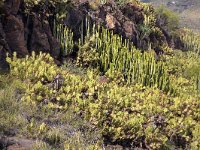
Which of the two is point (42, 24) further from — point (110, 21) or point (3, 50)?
point (110, 21)

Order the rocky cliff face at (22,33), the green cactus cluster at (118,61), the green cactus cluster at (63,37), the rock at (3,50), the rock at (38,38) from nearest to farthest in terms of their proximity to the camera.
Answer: the rock at (3,50) → the rocky cliff face at (22,33) → the rock at (38,38) → the green cactus cluster at (63,37) → the green cactus cluster at (118,61)

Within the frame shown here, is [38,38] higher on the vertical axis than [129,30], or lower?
higher

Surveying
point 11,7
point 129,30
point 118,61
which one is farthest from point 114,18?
point 11,7

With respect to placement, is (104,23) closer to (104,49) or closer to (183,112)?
(104,49)

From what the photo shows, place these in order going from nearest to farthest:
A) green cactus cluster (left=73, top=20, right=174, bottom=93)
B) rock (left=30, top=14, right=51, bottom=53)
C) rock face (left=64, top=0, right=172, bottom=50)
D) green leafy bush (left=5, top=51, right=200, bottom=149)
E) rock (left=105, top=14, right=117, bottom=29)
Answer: green leafy bush (left=5, top=51, right=200, bottom=149) → rock (left=30, top=14, right=51, bottom=53) → green cactus cluster (left=73, top=20, right=174, bottom=93) → rock face (left=64, top=0, right=172, bottom=50) → rock (left=105, top=14, right=117, bottom=29)

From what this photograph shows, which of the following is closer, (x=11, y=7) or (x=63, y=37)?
(x=11, y=7)

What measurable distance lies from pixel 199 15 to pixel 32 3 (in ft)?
500

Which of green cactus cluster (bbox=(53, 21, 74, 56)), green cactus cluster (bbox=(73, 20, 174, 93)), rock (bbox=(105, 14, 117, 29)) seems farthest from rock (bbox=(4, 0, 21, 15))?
rock (bbox=(105, 14, 117, 29))

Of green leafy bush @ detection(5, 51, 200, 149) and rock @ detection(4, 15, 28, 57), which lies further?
rock @ detection(4, 15, 28, 57)

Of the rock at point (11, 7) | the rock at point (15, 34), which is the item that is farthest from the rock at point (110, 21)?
the rock at point (15, 34)

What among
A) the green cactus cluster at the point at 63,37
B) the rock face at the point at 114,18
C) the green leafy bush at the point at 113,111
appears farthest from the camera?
the rock face at the point at 114,18

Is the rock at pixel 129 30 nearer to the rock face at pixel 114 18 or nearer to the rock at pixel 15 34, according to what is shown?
the rock face at pixel 114 18

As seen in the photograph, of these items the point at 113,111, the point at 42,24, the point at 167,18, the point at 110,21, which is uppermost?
the point at 42,24

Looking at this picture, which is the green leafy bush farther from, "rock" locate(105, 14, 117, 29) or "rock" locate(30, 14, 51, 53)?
"rock" locate(105, 14, 117, 29)
